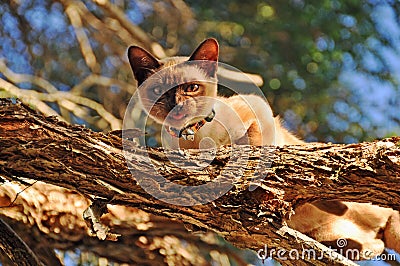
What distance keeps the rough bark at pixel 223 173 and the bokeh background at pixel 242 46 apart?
54.4 inches

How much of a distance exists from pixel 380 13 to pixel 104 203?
6.55 ft

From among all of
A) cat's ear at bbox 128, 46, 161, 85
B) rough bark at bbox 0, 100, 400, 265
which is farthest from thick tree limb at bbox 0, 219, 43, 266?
cat's ear at bbox 128, 46, 161, 85

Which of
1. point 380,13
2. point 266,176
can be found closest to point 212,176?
point 266,176

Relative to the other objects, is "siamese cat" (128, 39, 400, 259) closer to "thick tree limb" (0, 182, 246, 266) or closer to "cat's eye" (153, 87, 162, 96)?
"cat's eye" (153, 87, 162, 96)

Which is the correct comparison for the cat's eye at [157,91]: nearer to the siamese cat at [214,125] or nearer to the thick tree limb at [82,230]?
the siamese cat at [214,125]

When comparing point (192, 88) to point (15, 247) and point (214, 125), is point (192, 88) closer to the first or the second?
point (214, 125)

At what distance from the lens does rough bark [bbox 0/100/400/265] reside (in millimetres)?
1168

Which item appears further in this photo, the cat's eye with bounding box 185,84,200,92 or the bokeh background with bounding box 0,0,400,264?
the bokeh background with bounding box 0,0,400,264

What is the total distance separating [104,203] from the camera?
1.21m

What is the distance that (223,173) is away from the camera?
121cm

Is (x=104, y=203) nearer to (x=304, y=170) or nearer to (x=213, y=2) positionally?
(x=304, y=170)

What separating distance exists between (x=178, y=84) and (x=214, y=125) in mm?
165

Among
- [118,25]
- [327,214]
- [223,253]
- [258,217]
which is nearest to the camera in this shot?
A: [258,217]

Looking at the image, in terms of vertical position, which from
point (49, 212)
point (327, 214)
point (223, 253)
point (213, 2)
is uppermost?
point (213, 2)
